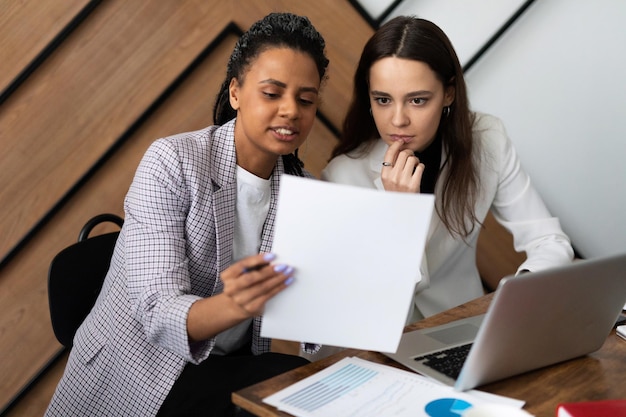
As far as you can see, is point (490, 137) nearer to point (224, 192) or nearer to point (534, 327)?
point (224, 192)

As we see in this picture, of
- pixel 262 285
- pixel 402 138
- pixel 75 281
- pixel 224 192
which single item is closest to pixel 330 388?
pixel 262 285

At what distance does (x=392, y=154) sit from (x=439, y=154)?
0.97ft

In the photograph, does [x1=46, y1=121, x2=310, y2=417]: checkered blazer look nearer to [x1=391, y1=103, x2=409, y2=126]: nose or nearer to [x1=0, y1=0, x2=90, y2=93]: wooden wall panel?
[x1=391, y1=103, x2=409, y2=126]: nose

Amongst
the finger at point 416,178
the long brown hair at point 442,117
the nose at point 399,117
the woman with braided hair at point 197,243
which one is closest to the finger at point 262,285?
the woman with braided hair at point 197,243

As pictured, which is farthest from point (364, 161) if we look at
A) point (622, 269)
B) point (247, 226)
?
point (622, 269)

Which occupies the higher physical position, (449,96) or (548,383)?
(449,96)

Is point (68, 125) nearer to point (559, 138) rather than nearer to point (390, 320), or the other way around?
point (390, 320)

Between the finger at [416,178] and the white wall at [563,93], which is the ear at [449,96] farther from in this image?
the white wall at [563,93]

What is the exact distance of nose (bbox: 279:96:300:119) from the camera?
146cm

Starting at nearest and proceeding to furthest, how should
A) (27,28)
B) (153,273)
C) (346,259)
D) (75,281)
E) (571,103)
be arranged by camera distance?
(346,259) < (153,273) < (75,281) < (27,28) < (571,103)

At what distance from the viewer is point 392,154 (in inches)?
67.4

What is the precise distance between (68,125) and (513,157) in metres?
1.35

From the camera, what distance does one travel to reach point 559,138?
95.4 inches

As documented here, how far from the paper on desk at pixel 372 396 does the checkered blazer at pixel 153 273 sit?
0.32 meters
